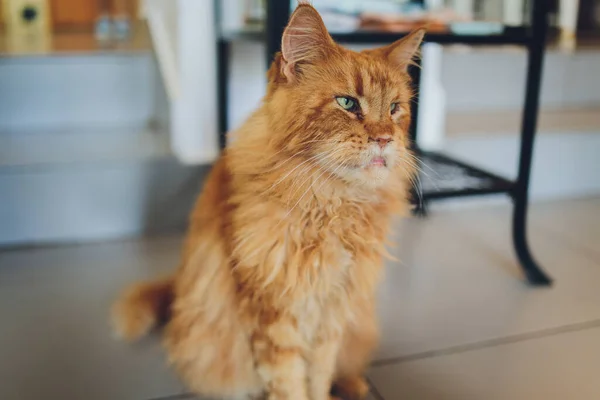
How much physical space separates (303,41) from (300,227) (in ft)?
1.01

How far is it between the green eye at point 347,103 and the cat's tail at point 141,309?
688 millimetres

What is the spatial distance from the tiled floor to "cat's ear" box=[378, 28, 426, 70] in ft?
2.21

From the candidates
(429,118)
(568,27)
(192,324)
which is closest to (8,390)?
(192,324)

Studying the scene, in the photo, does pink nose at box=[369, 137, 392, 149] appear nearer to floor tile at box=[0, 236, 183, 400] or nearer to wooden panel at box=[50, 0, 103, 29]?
floor tile at box=[0, 236, 183, 400]

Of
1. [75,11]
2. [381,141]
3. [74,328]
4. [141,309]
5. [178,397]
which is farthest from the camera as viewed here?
[75,11]

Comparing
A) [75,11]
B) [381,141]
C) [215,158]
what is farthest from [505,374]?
[75,11]

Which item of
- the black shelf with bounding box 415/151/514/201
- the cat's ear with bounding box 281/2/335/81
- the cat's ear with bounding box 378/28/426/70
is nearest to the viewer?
the cat's ear with bounding box 281/2/335/81

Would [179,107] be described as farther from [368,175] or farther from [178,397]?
[368,175]

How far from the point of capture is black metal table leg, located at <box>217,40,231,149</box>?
1885 mm

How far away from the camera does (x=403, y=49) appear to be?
985 millimetres

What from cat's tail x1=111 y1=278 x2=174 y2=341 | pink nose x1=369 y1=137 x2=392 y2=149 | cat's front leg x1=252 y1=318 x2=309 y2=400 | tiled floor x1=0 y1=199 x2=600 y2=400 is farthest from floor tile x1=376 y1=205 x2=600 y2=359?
pink nose x1=369 y1=137 x2=392 y2=149

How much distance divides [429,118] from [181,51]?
0.98m

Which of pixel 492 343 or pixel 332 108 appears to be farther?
pixel 492 343

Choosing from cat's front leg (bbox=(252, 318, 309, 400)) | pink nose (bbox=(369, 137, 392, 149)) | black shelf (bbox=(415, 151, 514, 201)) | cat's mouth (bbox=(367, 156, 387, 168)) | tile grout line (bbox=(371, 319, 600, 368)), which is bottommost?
tile grout line (bbox=(371, 319, 600, 368))
